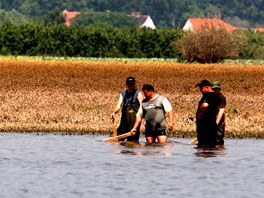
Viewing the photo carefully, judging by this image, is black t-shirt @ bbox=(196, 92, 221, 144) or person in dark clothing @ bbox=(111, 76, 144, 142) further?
person in dark clothing @ bbox=(111, 76, 144, 142)

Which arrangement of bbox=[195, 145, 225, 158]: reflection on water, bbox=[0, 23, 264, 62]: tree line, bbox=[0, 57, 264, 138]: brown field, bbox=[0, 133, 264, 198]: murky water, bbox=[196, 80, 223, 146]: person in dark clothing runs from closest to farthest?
bbox=[0, 133, 264, 198]: murky water → bbox=[196, 80, 223, 146]: person in dark clothing → bbox=[195, 145, 225, 158]: reflection on water → bbox=[0, 57, 264, 138]: brown field → bbox=[0, 23, 264, 62]: tree line

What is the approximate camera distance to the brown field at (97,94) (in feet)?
94.4

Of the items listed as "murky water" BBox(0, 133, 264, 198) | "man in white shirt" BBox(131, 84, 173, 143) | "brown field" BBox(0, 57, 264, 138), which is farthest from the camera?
"brown field" BBox(0, 57, 264, 138)

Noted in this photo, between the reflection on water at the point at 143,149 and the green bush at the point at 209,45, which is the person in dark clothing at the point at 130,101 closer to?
the reflection on water at the point at 143,149

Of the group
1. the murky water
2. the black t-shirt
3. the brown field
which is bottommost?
the murky water

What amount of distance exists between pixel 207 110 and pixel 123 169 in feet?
8.88

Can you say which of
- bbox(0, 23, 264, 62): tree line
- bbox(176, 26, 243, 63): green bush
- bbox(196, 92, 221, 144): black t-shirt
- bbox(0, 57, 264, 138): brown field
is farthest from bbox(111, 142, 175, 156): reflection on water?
bbox(0, 23, 264, 62): tree line

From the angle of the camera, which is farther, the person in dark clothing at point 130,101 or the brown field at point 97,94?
the brown field at point 97,94

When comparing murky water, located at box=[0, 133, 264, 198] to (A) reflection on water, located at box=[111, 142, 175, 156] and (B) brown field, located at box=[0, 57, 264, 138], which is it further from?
(B) brown field, located at box=[0, 57, 264, 138]

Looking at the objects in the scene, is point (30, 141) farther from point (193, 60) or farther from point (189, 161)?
point (193, 60)

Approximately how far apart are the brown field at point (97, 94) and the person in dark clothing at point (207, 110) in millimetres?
5021

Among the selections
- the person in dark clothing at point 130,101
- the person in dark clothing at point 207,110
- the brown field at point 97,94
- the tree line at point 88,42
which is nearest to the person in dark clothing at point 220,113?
the person in dark clothing at point 207,110

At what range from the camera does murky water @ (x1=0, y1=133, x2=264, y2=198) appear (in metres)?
17.2

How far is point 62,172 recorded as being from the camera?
1945 cm
